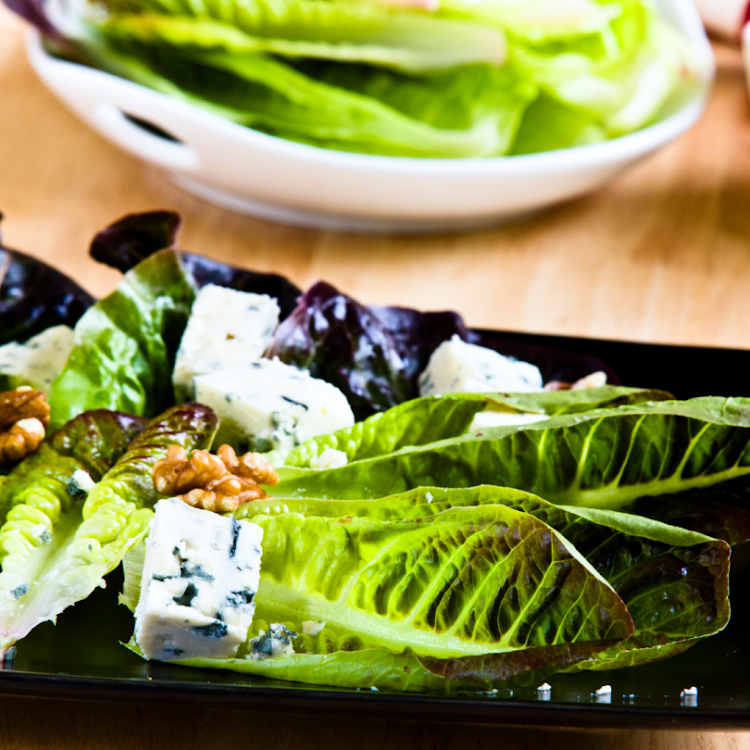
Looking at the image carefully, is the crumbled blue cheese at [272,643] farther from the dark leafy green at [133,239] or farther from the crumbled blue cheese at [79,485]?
the dark leafy green at [133,239]

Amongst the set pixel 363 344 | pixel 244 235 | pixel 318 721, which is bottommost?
pixel 244 235

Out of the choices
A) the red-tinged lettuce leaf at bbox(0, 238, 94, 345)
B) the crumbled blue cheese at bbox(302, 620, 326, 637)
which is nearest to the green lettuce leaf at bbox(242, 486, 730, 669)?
the crumbled blue cheese at bbox(302, 620, 326, 637)

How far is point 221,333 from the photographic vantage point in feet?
3.96

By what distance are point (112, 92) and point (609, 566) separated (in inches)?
54.6

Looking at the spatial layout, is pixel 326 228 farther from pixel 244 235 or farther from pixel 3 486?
pixel 3 486

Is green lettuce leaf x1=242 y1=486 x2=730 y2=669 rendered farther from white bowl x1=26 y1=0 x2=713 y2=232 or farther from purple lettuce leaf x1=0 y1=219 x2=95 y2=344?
white bowl x1=26 y1=0 x2=713 y2=232

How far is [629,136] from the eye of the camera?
199cm

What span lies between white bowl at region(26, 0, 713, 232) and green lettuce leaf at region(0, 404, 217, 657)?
2.79 ft

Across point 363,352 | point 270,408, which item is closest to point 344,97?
point 363,352

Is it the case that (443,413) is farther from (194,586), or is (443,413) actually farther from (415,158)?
(415,158)

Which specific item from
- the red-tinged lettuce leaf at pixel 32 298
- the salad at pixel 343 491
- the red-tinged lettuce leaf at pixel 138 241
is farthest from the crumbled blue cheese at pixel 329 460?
the red-tinged lettuce leaf at pixel 32 298

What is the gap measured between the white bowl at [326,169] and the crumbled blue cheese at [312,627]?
3.55 feet

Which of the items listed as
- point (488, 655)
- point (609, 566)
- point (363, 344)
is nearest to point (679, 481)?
point (609, 566)

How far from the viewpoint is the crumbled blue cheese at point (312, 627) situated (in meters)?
0.86
